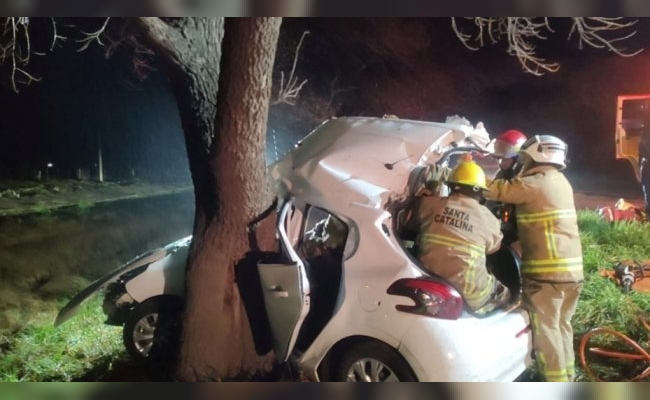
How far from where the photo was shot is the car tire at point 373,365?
3.18 metres

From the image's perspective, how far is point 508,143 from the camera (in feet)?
12.7

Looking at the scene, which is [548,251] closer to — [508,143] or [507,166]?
[507,166]

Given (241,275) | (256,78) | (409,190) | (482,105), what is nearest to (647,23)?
(482,105)

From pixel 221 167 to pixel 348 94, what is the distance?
1.22 metres

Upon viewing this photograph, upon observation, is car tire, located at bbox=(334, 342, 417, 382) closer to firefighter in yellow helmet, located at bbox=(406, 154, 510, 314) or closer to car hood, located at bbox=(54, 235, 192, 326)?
firefighter in yellow helmet, located at bbox=(406, 154, 510, 314)

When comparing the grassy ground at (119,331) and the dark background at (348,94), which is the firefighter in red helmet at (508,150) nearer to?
the dark background at (348,94)

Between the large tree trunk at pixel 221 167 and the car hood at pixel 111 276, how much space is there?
10.2 inches

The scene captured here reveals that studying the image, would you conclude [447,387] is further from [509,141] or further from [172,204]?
[172,204]

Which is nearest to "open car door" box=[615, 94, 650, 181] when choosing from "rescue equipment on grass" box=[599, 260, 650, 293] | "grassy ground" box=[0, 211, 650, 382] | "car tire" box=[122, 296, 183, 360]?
"grassy ground" box=[0, 211, 650, 382]

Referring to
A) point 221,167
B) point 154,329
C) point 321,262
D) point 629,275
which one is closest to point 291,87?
point 221,167

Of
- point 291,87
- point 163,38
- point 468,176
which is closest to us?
point 468,176

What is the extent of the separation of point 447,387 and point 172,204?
227 cm

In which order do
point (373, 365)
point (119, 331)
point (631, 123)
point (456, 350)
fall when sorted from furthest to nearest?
Result: point (631, 123), point (119, 331), point (373, 365), point (456, 350)

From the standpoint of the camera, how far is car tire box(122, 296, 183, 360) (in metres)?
3.90
